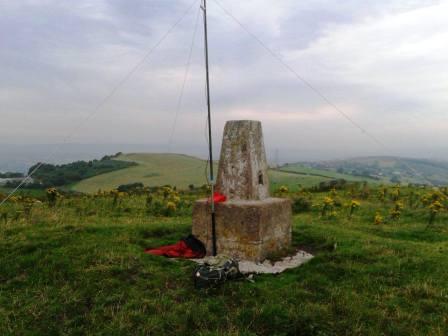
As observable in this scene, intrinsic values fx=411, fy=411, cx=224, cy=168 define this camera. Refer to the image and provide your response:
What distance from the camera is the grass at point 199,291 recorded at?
16.0 feet

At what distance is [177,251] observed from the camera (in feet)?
25.6

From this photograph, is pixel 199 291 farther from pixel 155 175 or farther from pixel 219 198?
pixel 155 175

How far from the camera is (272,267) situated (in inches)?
281

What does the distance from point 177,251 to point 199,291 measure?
212cm

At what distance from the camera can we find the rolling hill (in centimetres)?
2202

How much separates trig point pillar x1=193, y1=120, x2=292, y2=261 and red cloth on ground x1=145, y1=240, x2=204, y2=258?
286 millimetres

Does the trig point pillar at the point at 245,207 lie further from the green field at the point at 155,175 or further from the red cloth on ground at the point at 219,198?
the green field at the point at 155,175

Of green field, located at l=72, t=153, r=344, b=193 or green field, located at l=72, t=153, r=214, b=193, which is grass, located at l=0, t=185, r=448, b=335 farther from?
green field, located at l=72, t=153, r=214, b=193

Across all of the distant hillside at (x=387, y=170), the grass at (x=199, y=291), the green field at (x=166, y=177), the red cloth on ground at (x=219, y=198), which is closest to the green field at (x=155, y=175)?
the green field at (x=166, y=177)

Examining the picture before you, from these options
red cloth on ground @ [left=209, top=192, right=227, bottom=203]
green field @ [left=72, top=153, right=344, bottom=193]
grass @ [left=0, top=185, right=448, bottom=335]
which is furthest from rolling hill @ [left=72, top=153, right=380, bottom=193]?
grass @ [left=0, top=185, right=448, bottom=335]

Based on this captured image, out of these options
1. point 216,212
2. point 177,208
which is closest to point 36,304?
point 216,212

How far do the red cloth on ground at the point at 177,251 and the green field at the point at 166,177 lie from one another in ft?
38.4

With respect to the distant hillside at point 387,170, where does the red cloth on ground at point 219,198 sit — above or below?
above

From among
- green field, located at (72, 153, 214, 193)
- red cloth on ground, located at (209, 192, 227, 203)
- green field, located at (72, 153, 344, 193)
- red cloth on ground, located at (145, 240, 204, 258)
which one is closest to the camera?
red cloth on ground, located at (145, 240, 204, 258)
